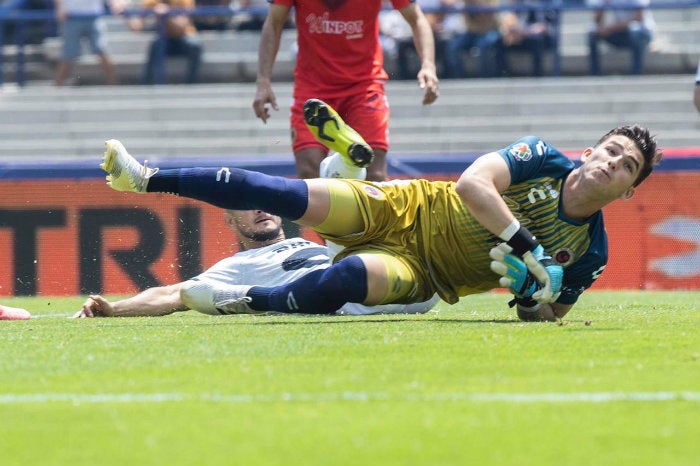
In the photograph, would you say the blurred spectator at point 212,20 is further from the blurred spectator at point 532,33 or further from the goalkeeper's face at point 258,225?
the goalkeeper's face at point 258,225

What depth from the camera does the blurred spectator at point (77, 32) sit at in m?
15.8

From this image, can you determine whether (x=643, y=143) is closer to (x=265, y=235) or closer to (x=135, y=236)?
(x=265, y=235)

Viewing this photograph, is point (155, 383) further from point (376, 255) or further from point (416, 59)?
point (416, 59)

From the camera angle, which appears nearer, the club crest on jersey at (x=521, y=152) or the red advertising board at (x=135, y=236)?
the club crest on jersey at (x=521, y=152)

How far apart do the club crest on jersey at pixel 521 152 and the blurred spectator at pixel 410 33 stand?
9.22 meters

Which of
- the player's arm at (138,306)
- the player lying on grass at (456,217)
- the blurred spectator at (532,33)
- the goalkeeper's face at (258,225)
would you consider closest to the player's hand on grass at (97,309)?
the player's arm at (138,306)

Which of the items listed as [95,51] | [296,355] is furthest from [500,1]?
[296,355]

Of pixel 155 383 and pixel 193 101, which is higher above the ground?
pixel 155 383

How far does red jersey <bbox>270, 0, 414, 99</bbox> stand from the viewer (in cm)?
846

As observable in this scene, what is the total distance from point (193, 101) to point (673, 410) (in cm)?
1247

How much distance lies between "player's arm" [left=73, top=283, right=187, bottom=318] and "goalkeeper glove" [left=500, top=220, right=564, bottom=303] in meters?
2.13

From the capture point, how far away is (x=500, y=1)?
16.0m

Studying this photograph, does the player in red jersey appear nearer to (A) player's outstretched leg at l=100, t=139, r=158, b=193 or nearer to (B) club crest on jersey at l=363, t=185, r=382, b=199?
(B) club crest on jersey at l=363, t=185, r=382, b=199

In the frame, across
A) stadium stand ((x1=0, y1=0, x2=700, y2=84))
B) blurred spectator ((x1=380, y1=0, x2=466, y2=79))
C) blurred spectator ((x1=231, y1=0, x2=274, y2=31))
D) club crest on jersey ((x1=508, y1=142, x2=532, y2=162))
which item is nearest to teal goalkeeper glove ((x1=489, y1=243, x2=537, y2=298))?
club crest on jersey ((x1=508, y1=142, x2=532, y2=162))
